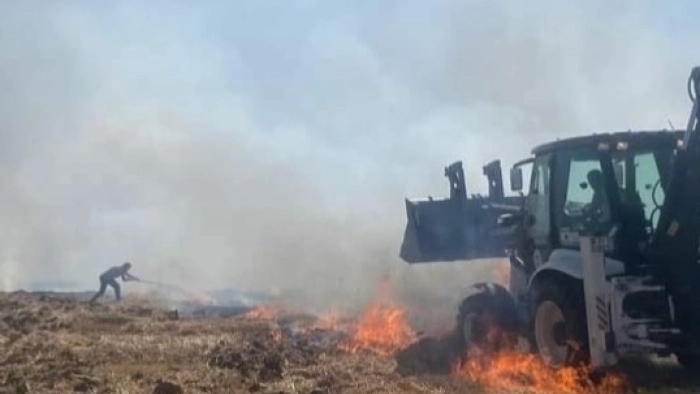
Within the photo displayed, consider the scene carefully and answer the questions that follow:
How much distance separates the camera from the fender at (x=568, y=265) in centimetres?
1166

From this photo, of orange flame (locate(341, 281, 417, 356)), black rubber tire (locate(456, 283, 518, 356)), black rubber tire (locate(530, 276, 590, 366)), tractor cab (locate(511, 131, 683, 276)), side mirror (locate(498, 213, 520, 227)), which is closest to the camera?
black rubber tire (locate(530, 276, 590, 366))

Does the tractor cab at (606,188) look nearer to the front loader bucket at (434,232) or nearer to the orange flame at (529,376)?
the orange flame at (529,376)

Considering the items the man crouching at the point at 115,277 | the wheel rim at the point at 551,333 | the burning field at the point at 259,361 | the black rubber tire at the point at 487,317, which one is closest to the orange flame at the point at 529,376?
the burning field at the point at 259,361

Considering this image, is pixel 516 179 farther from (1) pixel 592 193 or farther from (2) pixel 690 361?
(2) pixel 690 361

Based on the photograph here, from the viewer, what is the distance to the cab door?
17.3 m

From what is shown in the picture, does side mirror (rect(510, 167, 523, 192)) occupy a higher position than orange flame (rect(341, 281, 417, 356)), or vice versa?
side mirror (rect(510, 167, 523, 192))

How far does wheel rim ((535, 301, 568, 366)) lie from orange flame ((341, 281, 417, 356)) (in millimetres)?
2843

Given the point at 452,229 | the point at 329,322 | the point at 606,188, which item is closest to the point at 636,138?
the point at 606,188

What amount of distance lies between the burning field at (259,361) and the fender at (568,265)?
1147 mm

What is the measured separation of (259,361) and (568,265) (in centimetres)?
415

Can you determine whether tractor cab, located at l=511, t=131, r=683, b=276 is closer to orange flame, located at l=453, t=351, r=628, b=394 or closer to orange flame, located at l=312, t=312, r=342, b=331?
orange flame, located at l=453, t=351, r=628, b=394

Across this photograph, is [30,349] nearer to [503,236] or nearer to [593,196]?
[503,236]

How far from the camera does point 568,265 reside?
12312 mm

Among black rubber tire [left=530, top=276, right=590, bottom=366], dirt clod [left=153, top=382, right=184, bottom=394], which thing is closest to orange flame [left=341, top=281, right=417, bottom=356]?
black rubber tire [left=530, top=276, right=590, bottom=366]
